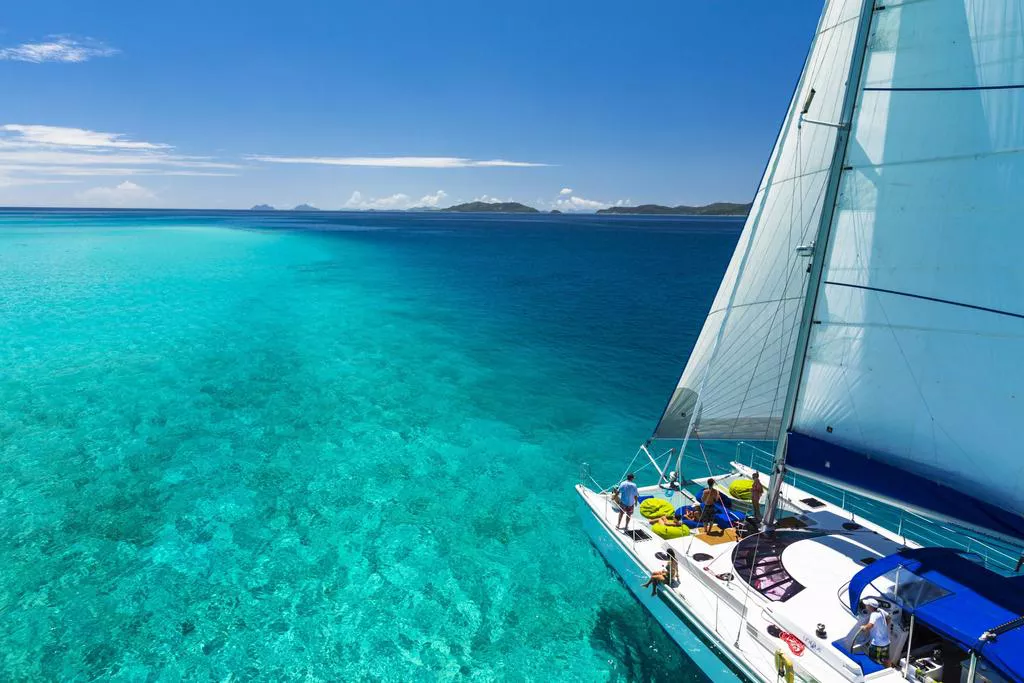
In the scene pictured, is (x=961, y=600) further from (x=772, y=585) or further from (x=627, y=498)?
(x=627, y=498)

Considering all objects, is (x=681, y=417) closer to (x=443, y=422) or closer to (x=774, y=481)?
(x=774, y=481)

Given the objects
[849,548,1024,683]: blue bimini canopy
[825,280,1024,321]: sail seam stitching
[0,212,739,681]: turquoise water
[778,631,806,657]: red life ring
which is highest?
[825,280,1024,321]: sail seam stitching

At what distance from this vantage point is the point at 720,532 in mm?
12945

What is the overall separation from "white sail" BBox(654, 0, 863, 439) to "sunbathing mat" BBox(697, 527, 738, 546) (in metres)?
2.43

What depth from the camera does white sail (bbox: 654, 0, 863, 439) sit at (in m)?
11.4

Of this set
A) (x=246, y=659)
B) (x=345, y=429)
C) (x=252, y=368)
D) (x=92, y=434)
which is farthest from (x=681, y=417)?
(x=252, y=368)

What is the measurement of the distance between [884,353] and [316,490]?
1770cm

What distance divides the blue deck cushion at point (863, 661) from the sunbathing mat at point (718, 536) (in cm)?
336

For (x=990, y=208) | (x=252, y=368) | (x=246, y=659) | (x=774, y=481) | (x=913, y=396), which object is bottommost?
(x=246, y=659)

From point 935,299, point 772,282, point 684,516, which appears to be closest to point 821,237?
point 772,282

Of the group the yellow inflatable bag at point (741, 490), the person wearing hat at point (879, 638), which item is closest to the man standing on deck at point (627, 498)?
the yellow inflatable bag at point (741, 490)

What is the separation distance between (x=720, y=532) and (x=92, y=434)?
24852mm

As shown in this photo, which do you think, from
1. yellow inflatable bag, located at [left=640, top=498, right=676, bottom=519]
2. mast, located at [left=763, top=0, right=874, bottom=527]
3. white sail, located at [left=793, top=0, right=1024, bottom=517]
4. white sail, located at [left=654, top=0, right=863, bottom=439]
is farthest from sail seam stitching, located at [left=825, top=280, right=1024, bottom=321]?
yellow inflatable bag, located at [left=640, top=498, right=676, bottom=519]

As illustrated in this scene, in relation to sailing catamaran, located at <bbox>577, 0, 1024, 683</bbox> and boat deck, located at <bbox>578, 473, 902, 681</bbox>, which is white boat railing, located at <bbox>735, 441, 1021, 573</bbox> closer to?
boat deck, located at <bbox>578, 473, 902, 681</bbox>
